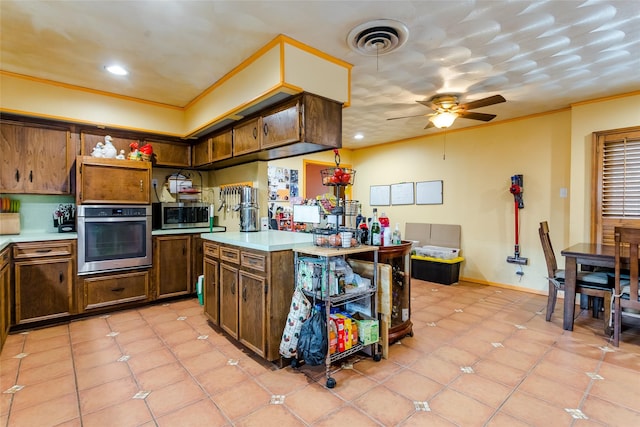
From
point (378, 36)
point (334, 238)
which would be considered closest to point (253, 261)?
point (334, 238)

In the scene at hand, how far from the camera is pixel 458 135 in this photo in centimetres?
529

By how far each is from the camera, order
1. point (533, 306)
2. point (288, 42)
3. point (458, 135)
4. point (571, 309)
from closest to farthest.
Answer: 1. point (288, 42)
2. point (571, 309)
3. point (533, 306)
4. point (458, 135)

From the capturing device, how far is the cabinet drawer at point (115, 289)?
11.1ft

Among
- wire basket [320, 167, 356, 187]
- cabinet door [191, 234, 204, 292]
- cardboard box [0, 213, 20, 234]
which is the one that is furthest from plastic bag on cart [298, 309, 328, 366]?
cardboard box [0, 213, 20, 234]

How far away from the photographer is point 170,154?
4.29m

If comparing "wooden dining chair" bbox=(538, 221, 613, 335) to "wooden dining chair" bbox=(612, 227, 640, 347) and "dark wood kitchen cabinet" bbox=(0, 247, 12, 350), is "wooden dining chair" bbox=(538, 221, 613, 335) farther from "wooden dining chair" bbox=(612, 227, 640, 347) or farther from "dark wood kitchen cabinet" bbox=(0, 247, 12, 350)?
"dark wood kitchen cabinet" bbox=(0, 247, 12, 350)

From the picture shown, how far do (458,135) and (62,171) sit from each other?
5.64 m

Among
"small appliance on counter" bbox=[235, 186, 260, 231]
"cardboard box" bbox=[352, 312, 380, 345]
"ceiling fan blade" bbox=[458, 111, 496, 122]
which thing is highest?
"ceiling fan blade" bbox=[458, 111, 496, 122]

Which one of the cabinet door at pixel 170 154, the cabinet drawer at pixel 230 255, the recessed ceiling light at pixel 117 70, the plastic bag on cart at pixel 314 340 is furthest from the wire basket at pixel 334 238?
the cabinet door at pixel 170 154

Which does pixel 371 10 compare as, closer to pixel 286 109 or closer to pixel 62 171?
pixel 286 109

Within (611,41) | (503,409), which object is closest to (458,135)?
(611,41)

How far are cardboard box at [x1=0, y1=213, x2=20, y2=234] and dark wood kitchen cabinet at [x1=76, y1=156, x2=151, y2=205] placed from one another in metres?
0.78

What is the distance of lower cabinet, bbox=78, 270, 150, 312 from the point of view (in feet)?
11.1

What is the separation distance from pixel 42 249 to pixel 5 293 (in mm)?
504
